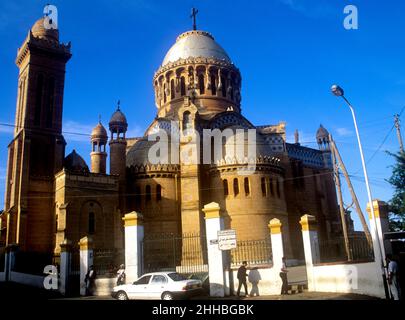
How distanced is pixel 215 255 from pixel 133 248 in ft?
10.7

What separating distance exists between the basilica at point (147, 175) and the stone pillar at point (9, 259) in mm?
2056

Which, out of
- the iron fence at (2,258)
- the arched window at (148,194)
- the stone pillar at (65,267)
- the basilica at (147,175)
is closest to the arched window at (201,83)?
the basilica at (147,175)

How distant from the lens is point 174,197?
2702 cm

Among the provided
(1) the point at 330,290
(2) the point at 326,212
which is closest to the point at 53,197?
(1) the point at 330,290

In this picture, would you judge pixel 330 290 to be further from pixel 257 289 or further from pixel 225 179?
pixel 225 179

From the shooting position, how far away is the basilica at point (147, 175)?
25.6 meters

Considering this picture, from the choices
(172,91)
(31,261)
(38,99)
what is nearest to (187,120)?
(172,91)

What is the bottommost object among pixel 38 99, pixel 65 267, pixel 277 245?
pixel 65 267

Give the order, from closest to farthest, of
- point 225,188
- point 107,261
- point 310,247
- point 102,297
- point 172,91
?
point 310,247
point 102,297
point 107,261
point 225,188
point 172,91

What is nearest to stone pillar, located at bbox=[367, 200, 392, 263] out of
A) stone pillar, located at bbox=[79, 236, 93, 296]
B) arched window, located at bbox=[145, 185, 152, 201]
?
stone pillar, located at bbox=[79, 236, 93, 296]

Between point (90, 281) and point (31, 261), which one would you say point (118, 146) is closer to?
point (31, 261)

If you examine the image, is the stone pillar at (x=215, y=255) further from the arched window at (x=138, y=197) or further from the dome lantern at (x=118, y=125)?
the dome lantern at (x=118, y=125)

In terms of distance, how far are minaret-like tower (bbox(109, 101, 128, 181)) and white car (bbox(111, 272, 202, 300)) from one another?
15125 mm

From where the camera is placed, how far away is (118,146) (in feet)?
92.9
